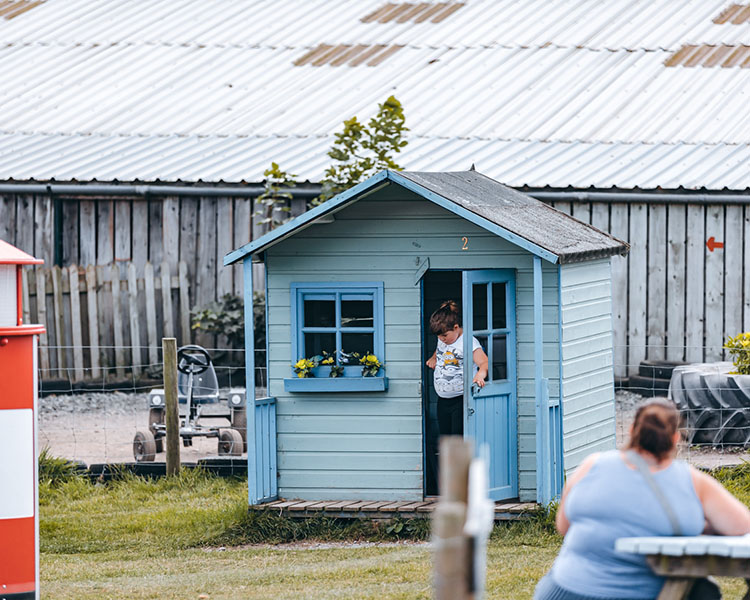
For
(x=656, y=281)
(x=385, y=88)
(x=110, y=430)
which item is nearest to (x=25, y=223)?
(x=110, y=430)

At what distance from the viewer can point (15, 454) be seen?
6.57m

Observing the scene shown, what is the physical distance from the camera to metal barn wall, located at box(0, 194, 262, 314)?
54.6ft

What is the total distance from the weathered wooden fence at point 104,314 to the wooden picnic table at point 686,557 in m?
11.9

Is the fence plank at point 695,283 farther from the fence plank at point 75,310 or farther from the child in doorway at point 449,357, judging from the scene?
the fence plank at point 75,310

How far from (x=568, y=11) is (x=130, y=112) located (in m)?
7.43

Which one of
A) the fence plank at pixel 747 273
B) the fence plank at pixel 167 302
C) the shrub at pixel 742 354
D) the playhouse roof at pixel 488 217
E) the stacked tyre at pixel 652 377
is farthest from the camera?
the fence plank at pixel 167 302

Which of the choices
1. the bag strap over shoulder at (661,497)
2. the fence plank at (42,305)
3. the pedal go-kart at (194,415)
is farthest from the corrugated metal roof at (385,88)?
the bag strap over shoulder at (661,497)

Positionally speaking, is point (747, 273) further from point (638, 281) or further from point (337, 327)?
point (337, 327)

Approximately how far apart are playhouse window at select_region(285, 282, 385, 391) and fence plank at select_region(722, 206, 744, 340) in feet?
22.5

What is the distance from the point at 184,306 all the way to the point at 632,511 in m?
12.2

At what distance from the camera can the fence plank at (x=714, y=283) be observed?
15.5m

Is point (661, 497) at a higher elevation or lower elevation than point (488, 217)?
lower

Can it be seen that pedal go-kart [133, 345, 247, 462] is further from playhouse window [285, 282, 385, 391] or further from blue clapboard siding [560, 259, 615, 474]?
blue clapboard siding [560, 259, 615, 474]

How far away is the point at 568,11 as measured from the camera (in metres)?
22.1
